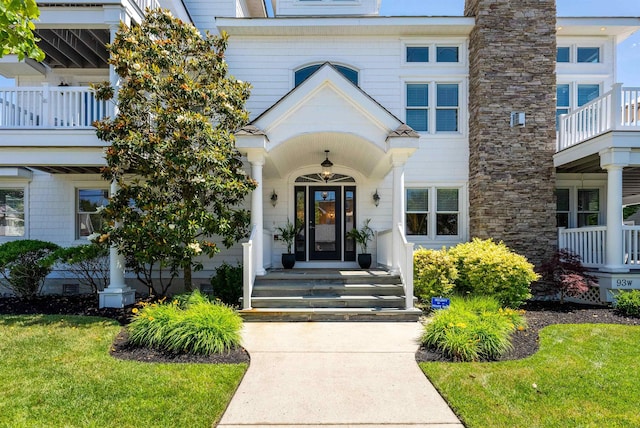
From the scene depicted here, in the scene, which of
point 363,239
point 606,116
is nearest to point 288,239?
point 363,239

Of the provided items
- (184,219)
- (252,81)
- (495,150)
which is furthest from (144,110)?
(495,150)

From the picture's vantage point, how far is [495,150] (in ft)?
33.5

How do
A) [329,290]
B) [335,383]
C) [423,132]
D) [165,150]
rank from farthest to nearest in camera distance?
[423,132], [329,290], [165,150], [335,383]

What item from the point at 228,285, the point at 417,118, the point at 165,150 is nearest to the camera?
the point at 165,150

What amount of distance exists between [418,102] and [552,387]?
853cm

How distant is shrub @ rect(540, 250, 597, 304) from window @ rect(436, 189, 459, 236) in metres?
2.49

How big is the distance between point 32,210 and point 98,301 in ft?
12.9

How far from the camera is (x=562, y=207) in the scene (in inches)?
444

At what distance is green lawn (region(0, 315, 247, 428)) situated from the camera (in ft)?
12.1

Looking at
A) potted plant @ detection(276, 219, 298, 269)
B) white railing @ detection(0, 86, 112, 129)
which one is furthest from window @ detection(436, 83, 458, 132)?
white railing @ detection(0, 86, 112, 129)

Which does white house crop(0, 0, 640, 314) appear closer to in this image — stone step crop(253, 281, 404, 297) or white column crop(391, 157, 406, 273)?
white column crop(391, 157, 406, 273)

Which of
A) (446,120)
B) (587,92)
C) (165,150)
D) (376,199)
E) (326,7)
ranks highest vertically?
(326,7)

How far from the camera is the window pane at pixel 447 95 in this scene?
11102mm

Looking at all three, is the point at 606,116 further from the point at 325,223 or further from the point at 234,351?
the point at 234,351
